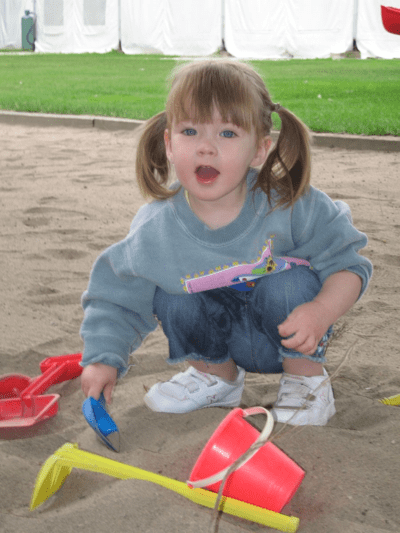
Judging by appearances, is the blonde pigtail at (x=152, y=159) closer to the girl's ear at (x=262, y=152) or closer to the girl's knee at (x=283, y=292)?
the girl's ear at (x=262, y=152)

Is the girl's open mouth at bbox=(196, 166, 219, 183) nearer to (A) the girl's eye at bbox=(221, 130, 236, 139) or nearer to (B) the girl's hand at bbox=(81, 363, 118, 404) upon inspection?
(A) the girl's eye at bbox=(221, 130, 236, 139)

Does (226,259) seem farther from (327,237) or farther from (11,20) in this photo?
(11,20)

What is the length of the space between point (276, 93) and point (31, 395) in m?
6.10

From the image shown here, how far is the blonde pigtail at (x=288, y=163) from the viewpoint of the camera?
161 centimetres

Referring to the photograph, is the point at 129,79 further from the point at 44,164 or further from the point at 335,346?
the point at 335,346

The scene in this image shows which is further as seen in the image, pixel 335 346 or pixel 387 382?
pixel 335 346

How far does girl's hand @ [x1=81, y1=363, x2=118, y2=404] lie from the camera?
5.08ft

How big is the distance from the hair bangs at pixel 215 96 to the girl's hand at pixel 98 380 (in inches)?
23.9

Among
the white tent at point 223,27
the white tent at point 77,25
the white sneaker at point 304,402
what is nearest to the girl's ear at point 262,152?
the white sneaker at point 304,402

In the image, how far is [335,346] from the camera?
1.95 meters

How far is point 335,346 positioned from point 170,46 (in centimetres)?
1692

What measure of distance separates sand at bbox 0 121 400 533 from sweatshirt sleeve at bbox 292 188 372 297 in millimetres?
336

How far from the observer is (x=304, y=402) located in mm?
1526

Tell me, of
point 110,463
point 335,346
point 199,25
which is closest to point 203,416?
point 110,463
